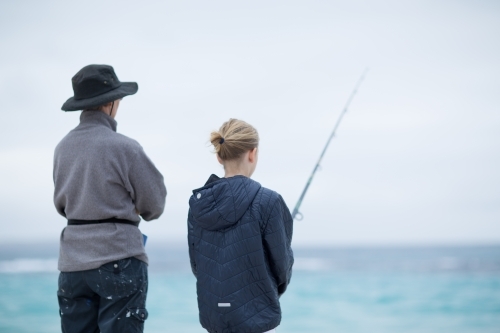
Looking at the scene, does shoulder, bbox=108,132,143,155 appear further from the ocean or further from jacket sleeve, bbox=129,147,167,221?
the ocean

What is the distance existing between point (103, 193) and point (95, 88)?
447 mm

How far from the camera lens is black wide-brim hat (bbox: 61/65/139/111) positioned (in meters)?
2.35

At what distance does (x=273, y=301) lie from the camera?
1982 millimetres

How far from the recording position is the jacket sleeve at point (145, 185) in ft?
7.47

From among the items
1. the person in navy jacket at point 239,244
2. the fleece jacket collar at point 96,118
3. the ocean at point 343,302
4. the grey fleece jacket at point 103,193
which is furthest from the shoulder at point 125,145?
the ocean at point 343,302

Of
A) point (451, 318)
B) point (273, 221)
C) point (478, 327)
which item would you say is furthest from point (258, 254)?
point (451, 318)

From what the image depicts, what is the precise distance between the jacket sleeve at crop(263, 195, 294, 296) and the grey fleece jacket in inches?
21.4

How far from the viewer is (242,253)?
196cm

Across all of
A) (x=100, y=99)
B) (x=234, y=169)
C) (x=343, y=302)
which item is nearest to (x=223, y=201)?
(x=234, y=169)

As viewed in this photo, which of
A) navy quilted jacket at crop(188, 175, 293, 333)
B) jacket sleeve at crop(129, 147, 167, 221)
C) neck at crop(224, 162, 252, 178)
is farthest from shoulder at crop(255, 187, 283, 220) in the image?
jacket sleeve at crop(129, 147, 167, 221)

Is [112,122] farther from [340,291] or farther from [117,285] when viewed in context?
[340,291]

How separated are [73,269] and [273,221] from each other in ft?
2.65

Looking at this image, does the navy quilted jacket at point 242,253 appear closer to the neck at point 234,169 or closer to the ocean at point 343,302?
the neck at point 234,169

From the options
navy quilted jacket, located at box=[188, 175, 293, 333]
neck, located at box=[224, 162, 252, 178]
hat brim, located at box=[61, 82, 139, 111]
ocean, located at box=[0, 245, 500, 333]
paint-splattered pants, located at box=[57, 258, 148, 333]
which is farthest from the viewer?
ocean, located at box=[0, 245, 500, 333]
